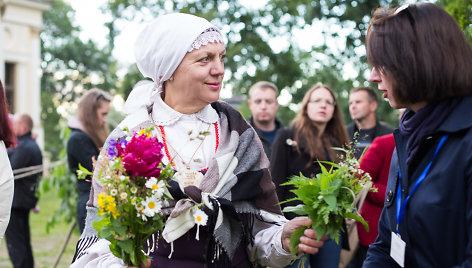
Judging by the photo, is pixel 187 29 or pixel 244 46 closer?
pixel 187 29

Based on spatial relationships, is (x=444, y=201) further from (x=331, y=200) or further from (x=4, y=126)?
(x=4, y=126)

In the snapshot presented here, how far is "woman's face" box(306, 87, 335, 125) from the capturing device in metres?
5.06

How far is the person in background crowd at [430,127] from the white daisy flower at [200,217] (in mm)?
727

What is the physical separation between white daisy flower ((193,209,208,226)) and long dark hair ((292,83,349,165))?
2.78 metres

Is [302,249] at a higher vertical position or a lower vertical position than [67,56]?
lower

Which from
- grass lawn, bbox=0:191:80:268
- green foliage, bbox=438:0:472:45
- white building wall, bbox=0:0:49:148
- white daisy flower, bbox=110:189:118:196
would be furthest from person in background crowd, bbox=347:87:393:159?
white building wall, bbox=0:0:49:148

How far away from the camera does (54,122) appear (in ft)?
113

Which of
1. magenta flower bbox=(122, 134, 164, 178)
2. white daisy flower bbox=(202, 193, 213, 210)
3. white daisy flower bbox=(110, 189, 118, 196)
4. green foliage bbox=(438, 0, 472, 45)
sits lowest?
white daisy flower bbox=(202, 193, 213, 210)

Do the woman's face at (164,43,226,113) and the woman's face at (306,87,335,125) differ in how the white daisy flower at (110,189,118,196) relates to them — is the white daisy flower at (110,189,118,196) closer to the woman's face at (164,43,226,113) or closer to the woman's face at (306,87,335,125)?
the woman's face at (164,43,226,113)

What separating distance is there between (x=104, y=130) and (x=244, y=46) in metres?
8.06

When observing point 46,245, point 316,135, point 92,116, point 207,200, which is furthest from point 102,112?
point 46,245

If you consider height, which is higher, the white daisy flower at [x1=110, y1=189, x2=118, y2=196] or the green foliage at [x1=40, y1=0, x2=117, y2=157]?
the green foliage at [x1=40, y1=0, x2=117, y2=157]

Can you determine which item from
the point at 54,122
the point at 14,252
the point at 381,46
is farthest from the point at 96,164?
the point at 54,122

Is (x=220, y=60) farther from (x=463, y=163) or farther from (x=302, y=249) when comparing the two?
(x=463, y=163)
